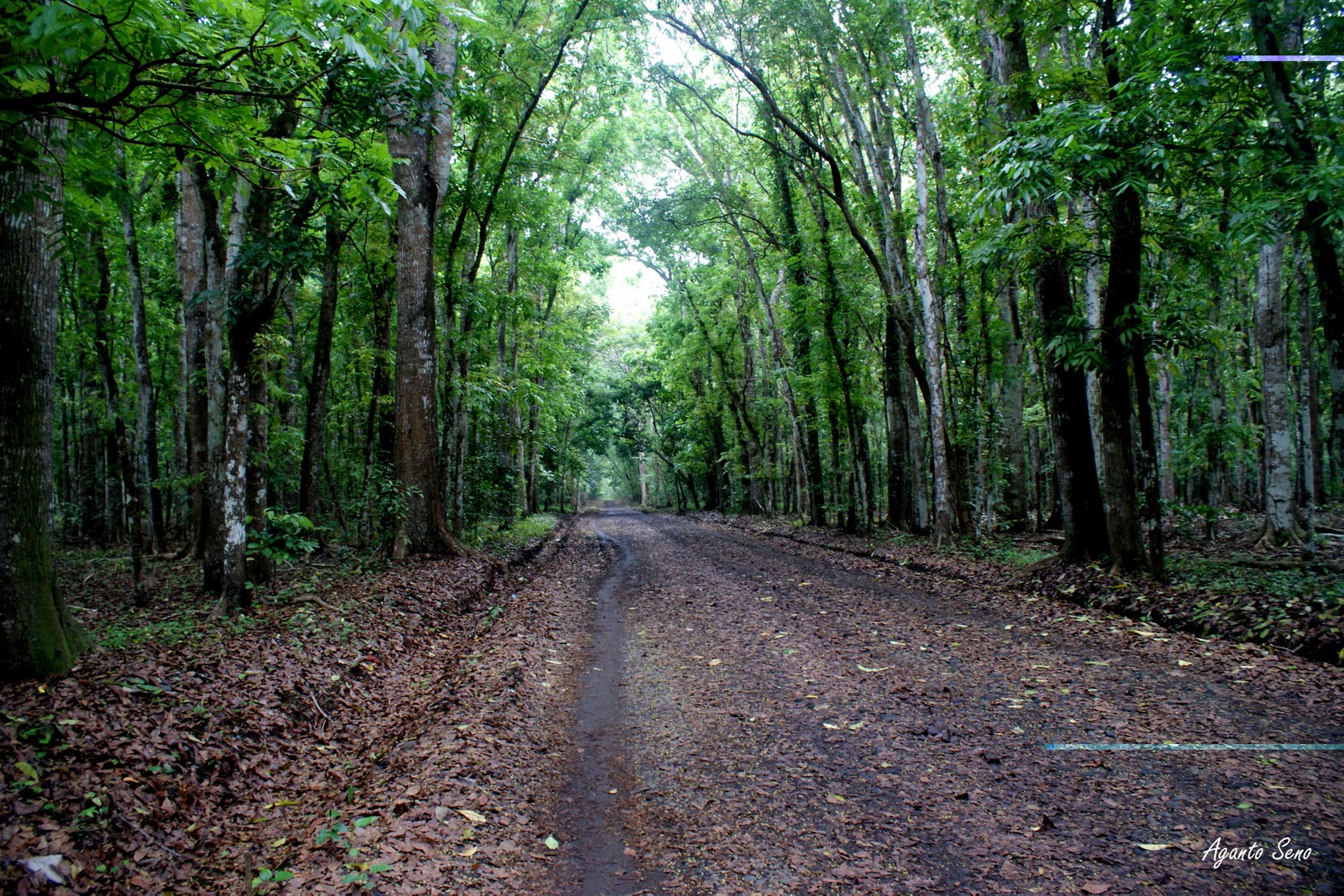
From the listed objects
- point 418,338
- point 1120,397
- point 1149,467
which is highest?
point 418,338

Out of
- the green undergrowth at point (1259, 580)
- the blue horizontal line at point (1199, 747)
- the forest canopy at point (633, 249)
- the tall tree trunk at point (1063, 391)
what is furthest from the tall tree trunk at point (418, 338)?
the green undergrowth at point (1259, 580)

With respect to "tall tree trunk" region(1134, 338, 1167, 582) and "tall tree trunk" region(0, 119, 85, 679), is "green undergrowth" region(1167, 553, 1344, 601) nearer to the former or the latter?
"tall tree trunk" region(1134, 338, 1167, 582)

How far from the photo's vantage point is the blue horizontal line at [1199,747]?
148 inches

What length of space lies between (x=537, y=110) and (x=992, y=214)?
37.6 feet

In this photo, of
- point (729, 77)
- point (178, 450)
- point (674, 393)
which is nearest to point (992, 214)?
point (729, 77)

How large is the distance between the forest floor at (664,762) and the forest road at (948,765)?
0.7 inches

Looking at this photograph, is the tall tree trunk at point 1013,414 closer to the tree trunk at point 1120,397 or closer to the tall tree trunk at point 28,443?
the tree trunk at point 1120,397

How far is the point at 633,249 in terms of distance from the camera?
82.2 ft

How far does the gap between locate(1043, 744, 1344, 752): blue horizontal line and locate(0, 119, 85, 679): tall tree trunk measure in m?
6.37

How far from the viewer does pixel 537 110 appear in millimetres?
16156

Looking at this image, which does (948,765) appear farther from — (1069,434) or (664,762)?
(1069,434)

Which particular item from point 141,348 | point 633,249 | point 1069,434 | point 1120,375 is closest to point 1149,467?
point 1120,375

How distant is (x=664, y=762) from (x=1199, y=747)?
3273mm

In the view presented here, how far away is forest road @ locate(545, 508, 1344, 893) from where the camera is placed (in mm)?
2824
